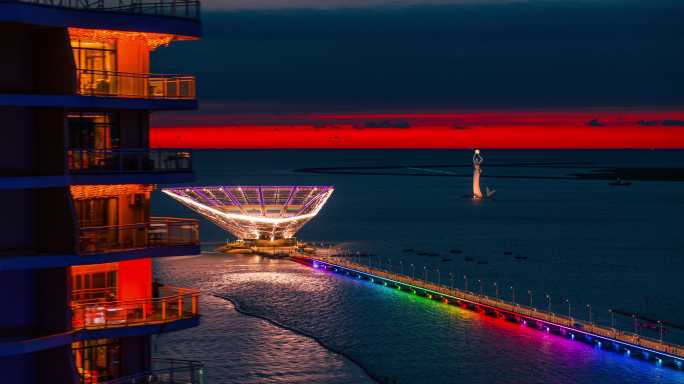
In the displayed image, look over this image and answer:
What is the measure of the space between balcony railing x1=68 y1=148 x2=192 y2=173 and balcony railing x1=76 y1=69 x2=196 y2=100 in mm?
1411

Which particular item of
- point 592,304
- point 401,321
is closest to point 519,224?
point 592,304

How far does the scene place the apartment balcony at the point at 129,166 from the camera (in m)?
24.7

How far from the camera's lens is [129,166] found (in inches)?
1024

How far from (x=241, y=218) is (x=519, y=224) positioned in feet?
206

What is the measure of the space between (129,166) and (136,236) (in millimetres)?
1896

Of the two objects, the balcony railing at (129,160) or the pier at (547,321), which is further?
the pier at (547,321)

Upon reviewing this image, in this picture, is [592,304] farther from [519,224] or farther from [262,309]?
[519,224]

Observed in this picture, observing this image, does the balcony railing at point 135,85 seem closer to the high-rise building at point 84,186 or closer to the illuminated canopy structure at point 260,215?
the high-rise building at point 84,186

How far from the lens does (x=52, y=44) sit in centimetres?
2423

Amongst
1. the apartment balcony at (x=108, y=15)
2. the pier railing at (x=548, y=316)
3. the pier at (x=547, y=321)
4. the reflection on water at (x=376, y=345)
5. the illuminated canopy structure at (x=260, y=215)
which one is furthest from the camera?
the illuminated canopy structure at (x=260, y=215)

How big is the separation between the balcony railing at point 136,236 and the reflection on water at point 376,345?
27340mm

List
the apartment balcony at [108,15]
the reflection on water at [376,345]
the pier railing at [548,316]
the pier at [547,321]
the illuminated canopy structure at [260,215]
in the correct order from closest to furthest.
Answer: the apartment balcony at [108,15] < the reflection on water at [376,345] < the pier at [547,321] < the pier railing at [548,316] < the illuminated canopy structure at [260,215]

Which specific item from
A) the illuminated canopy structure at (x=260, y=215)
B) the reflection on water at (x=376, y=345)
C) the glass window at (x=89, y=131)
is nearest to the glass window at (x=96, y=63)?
the glass window at (x=89, y=131)

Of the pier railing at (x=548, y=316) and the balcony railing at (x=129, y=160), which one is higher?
the balcony railing at (x=129, y=160)
